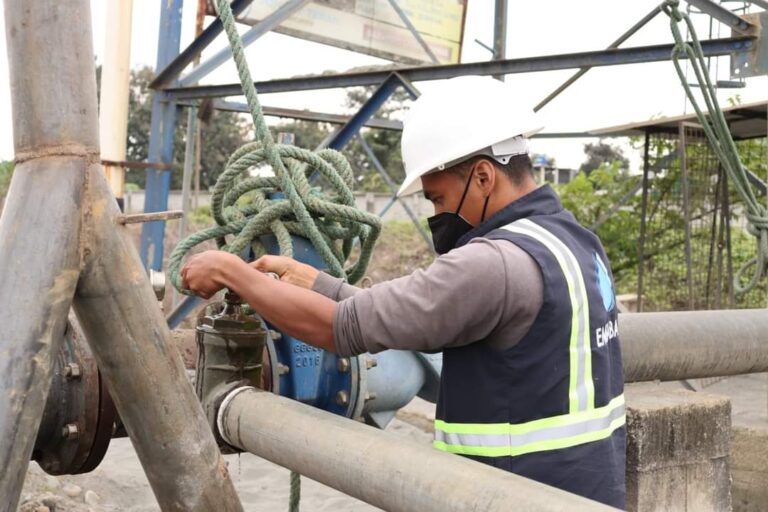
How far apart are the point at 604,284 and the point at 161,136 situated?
5.51 metres

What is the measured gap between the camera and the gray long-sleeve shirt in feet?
5.60

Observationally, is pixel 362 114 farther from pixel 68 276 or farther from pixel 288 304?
pixel 68 276

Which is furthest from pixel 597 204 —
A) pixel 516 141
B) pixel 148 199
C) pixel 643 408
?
pixel 516 141

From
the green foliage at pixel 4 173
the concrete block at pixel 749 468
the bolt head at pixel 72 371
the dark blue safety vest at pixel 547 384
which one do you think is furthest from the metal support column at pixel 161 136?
the green foliage at pixel 4 173

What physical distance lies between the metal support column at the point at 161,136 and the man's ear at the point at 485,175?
517 cm

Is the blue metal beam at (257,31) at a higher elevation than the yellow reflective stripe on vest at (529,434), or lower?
higher

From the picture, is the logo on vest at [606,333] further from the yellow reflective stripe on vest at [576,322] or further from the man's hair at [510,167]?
Answer: the man's hair at [510,167]

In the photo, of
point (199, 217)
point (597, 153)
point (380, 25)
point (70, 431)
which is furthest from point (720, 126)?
point (597, 153)

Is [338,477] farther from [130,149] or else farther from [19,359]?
[130,149]

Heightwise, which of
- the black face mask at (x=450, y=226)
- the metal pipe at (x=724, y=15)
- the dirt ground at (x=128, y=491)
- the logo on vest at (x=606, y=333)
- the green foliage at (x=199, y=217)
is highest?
the metal pipe at (x=724, y=15)

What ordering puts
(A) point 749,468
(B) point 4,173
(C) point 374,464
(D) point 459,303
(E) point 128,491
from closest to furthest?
1. (C) point 374,464
2. (D) point 459,303
3. (A) point 749,468
4. (E) point 128,491
5. (B) point 4,173

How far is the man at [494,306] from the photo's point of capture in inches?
68.5

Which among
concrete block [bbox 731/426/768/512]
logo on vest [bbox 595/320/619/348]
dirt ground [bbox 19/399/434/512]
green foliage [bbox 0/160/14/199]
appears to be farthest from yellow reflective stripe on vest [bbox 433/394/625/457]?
green foliage [bbox 0/160/14/199]

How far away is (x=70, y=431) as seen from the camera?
2145 mm
